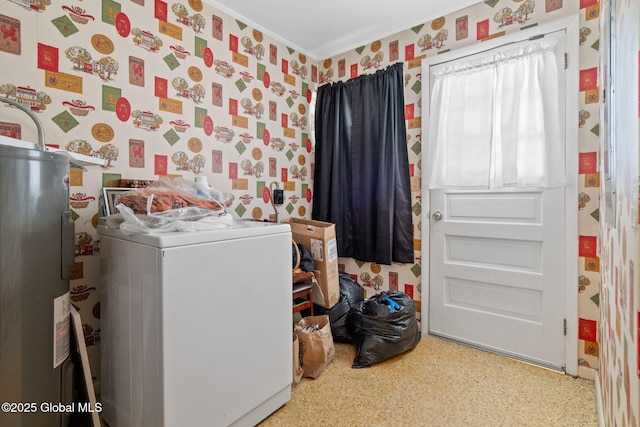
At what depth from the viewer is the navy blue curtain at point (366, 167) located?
8.27 ft

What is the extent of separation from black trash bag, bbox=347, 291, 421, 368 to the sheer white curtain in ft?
3.11

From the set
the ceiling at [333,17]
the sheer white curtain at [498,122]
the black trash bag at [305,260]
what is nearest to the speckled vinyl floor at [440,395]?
the black trash bag at [305,260]

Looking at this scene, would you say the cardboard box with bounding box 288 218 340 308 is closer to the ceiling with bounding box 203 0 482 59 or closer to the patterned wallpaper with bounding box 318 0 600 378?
the patterned wallpaper with bounding box 318 0 600 378

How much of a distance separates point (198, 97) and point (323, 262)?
1427 millimetres

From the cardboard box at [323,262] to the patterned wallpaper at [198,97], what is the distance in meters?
0.54

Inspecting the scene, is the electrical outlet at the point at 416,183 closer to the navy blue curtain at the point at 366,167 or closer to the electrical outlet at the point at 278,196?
the navy blue curtain at the point at 366,167

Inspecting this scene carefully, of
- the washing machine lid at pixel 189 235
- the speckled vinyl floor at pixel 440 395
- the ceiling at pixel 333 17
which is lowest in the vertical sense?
the speckled vinyl floor at pixel 440 395

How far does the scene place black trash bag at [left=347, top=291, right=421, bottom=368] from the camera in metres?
2.02

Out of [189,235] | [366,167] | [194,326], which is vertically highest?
[366,167]

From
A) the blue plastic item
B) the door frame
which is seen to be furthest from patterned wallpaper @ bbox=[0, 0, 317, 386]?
the door frame

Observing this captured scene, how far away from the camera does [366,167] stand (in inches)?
105

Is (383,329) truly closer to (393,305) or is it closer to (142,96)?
(393,305)

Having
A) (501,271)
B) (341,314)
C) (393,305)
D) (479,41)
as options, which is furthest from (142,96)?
(501,271)

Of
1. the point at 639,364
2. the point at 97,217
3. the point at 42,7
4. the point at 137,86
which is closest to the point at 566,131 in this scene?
the point at 639,364
